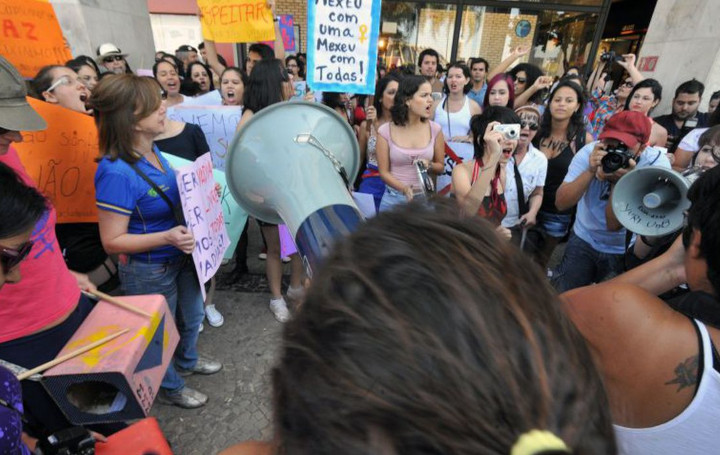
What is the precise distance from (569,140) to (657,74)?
485cm

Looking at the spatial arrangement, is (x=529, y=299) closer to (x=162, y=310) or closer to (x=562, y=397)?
(x=562, y=397)

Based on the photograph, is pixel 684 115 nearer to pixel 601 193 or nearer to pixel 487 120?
pixel 601 193

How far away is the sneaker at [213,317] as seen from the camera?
2.83 metres

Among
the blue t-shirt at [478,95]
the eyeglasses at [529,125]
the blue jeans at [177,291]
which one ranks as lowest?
the blue jeans at [177,291]

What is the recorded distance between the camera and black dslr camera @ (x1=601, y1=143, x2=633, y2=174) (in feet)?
6.74

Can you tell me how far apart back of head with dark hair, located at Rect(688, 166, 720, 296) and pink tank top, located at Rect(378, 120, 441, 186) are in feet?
6.55

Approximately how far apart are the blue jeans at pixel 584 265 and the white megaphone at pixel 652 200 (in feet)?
1.91

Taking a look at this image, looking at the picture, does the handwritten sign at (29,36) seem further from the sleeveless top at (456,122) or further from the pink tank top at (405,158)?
the sleeveless top at (456,122)

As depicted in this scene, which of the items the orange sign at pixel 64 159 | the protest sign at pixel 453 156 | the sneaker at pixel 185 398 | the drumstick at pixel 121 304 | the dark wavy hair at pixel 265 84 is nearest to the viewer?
the drumstick at pixel 121 304

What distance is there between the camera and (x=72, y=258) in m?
2.01

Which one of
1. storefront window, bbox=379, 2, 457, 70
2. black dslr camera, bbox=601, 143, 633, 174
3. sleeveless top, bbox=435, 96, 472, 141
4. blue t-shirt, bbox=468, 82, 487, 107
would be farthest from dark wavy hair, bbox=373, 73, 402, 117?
storefront window, bbox=379, 2, 457, 70

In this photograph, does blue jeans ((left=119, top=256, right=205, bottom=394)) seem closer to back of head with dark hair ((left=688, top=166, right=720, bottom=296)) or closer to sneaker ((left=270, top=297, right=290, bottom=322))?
sneaker ((left=270, top=297, right=290, bottom=322))

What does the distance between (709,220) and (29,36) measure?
3.93m

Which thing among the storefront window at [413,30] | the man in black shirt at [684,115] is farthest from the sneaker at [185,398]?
the storefront window at [413,30]
